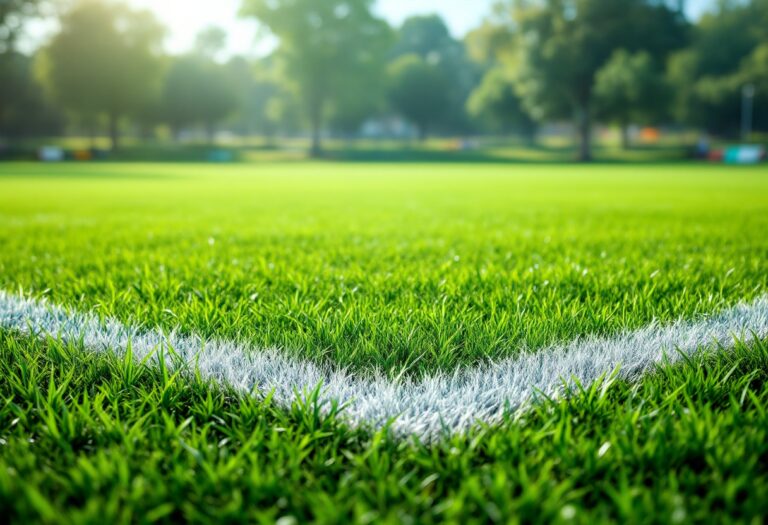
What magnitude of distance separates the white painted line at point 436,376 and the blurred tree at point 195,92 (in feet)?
210

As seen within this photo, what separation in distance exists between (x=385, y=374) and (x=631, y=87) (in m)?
42.6

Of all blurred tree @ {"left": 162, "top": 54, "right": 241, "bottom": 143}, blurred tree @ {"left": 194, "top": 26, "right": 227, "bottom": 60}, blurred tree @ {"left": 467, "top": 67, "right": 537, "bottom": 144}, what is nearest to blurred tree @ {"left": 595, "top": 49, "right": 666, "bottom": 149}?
blurred tree @ {"left": 467, "top": 67, "right": 537, "bottom": 144}

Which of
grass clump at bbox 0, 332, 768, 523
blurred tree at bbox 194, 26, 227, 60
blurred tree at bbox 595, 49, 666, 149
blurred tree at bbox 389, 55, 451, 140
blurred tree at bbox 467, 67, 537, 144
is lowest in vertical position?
grass clump at bbox 0, 332, 768, 523

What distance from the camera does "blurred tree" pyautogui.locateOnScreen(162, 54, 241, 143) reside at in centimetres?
6059

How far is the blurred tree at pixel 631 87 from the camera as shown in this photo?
39094mm

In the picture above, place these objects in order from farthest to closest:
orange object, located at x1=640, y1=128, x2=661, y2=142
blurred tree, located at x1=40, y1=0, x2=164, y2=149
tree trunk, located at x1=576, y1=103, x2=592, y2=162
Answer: orange object, located at x1=640, y1=128, x2=661, y2=142 → tree trunk, located at x1=576, y1=103, x2=592, y2=162 → blurred tree, located at x1=40, y1=0, x2=164, y2=149

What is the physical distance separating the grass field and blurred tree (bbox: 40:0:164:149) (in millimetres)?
46541

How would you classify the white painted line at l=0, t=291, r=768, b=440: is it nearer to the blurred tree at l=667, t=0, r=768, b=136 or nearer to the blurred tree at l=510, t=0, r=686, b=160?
the blurred tree at l=510, t=0, r=686, b=160

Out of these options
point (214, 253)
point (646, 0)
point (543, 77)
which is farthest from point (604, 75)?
point (214, 253)

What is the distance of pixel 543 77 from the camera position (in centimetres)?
4353

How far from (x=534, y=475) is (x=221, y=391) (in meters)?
0.98

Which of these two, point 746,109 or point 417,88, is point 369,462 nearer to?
point 746,109

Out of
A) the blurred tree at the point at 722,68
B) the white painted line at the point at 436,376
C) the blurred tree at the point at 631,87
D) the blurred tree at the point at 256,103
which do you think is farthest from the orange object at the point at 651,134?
the white painted line at the point at 436,376

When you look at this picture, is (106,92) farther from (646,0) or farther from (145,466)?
(145,466)
